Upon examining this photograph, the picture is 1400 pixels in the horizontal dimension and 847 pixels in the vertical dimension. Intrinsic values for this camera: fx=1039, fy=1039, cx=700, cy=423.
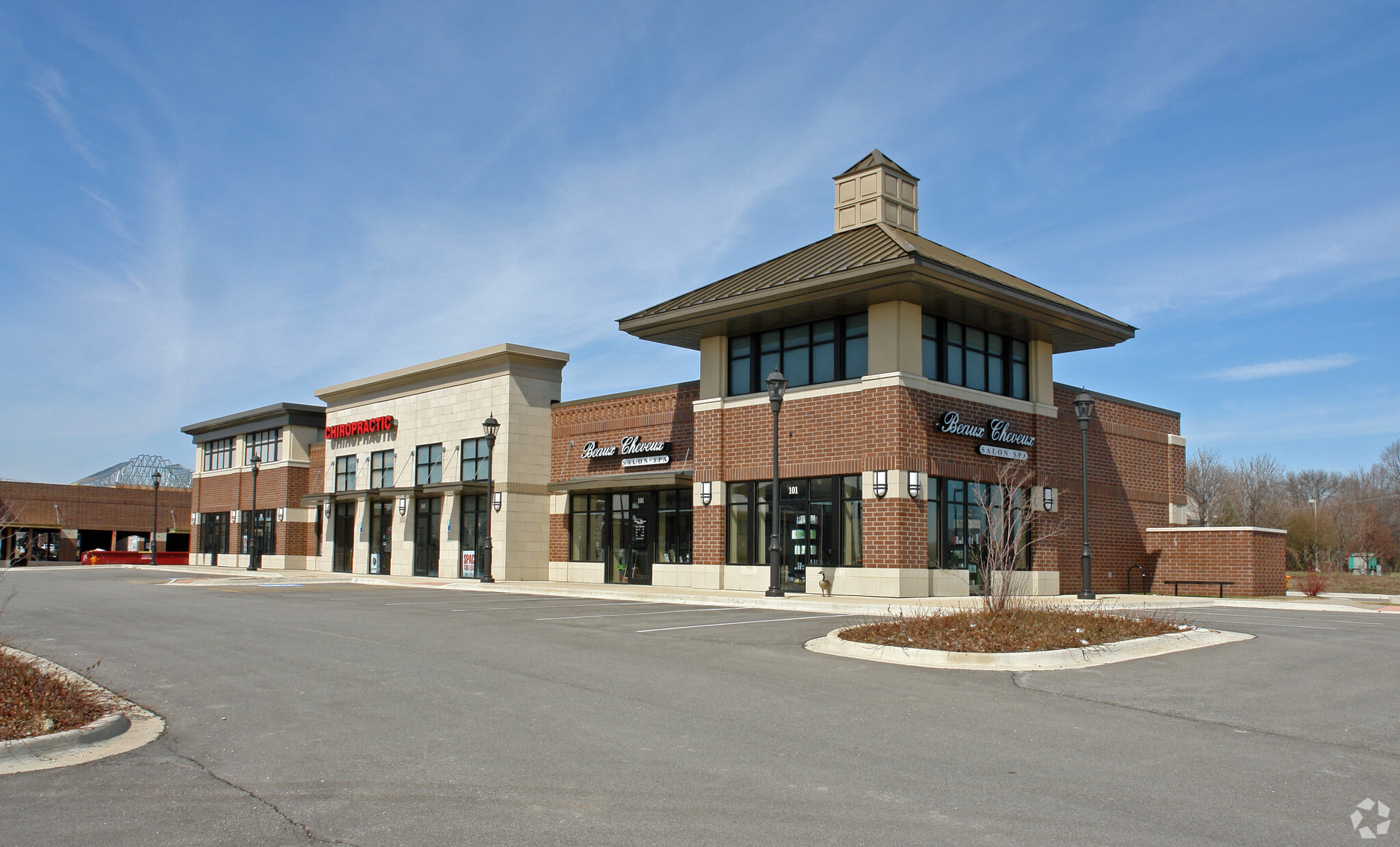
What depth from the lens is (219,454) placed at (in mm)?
56594

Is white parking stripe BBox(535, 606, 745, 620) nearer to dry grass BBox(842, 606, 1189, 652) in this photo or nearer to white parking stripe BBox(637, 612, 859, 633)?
white parking stripe BBox(637, 612, 859, 633)

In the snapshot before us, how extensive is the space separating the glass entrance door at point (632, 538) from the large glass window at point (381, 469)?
40.2 feet

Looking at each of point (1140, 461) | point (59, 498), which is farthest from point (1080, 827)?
point (59, 498)

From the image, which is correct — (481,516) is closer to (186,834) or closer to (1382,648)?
(1382,648)

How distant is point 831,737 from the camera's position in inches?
310

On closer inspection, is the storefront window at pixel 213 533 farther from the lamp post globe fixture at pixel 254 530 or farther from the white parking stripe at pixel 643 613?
the white parking stripe at pixel 643 613

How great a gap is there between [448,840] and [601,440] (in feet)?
92.2

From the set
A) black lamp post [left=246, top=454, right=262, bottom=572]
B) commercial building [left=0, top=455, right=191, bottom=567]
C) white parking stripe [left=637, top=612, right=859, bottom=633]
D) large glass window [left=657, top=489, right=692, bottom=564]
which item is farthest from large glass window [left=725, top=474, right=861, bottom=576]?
commercial building [left=0, top=455, right=191, bottom=567]

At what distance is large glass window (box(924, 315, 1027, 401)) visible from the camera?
25781 millimetres

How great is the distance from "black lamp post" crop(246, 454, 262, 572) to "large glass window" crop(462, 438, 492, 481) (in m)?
14.2

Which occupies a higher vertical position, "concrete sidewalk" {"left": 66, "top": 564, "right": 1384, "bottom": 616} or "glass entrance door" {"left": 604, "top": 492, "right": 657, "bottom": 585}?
"glass entrance door" {"left": 604, "top": 492, "right": 657, "bottom": 585}

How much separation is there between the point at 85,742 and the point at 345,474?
125 feet

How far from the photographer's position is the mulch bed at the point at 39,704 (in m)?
7.44

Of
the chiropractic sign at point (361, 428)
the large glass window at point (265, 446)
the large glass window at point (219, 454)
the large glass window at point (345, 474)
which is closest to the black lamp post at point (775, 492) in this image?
the chiropractic sign at point (361, 428)
